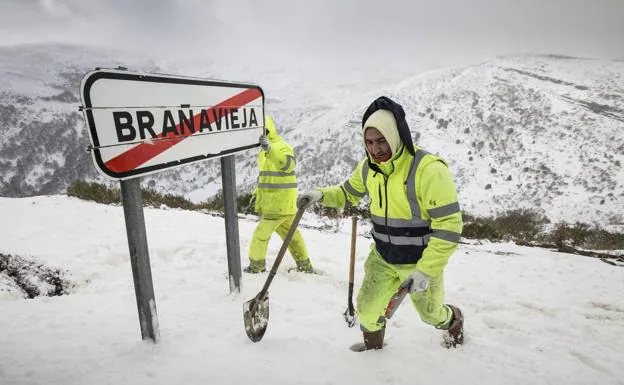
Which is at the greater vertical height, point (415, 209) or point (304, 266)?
point (415, 209)

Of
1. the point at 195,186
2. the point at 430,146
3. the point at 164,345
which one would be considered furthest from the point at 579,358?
the point at 195,186

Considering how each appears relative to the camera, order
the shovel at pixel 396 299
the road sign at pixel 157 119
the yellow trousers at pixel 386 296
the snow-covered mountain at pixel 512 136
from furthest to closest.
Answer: the snow-covered mountain at pixel 512 136 < the yellow trousers at pixel 386 296 < the shovel at pixel 396 299 < the road sign at pixel 157 119

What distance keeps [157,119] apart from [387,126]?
1720 millimetres

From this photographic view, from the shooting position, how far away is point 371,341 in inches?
106

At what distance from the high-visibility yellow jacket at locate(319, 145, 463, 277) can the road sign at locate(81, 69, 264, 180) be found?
1.47 meters

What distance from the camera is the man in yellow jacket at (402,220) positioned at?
7.16 ft

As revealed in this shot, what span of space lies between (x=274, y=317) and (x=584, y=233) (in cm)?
1211

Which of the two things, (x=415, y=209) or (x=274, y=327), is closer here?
(x=415, y=209)

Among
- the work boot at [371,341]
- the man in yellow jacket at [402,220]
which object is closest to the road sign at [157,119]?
the man in yellow jacket at [402,220]

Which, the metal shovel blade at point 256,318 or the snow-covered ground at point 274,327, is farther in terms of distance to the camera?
the metal shovel blade at point 256,318

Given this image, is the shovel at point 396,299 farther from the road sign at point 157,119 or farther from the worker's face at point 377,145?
the road sign at point 157,119

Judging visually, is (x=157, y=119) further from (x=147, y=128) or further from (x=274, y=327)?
(x=274, y=327)

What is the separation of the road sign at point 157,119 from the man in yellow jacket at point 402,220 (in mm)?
1088

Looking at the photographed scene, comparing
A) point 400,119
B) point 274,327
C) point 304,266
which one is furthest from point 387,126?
point 304,266
